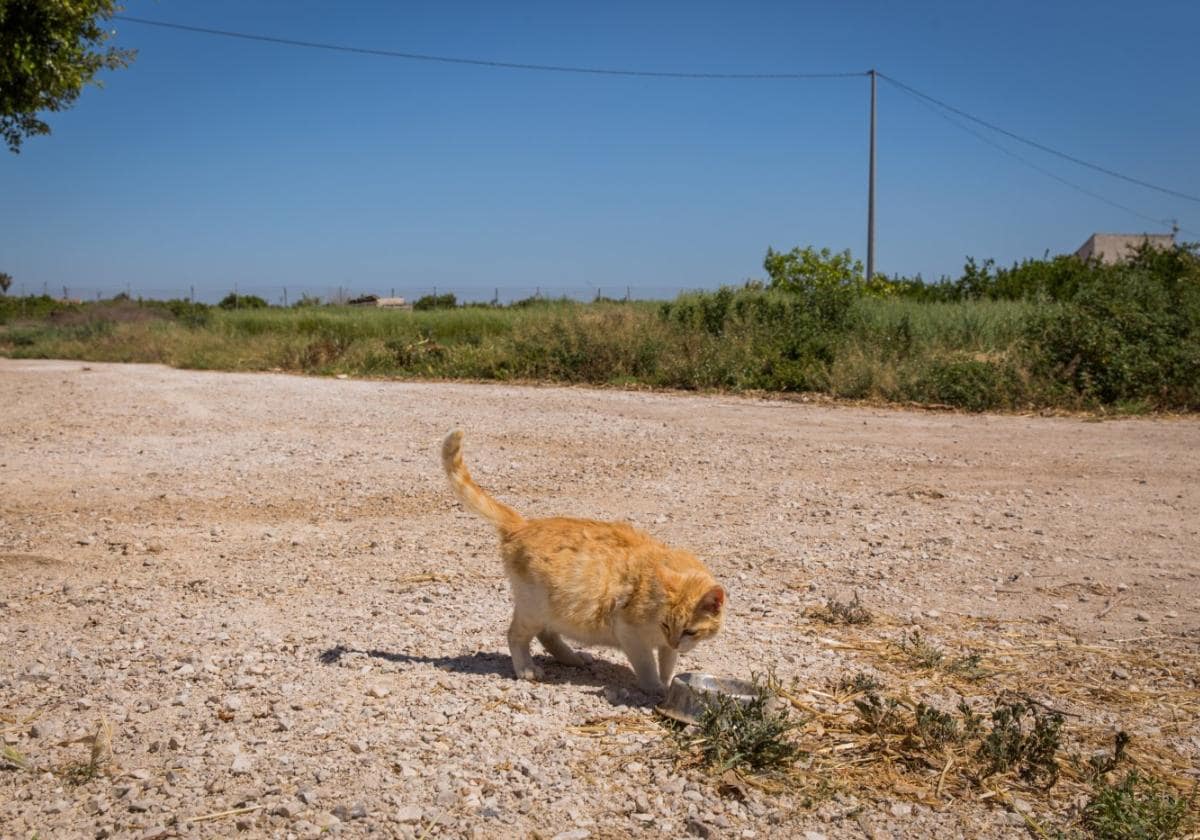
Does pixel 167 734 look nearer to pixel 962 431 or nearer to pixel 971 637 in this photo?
pixel 971 637

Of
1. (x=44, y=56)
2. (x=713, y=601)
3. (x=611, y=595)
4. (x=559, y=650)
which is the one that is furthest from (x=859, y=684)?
(x=44, y=56)

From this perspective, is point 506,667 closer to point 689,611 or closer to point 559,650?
point 559,650

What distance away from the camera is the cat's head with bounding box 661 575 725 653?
13.5ft

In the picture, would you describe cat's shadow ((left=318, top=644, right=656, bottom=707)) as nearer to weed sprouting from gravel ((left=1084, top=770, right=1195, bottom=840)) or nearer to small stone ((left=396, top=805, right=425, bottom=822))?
small stone ((left=396, top=805, right=425, bottom=822))

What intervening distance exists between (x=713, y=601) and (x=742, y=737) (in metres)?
0.63

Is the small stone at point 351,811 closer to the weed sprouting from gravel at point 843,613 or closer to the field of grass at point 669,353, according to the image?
the weed sprouting from gravel at point 843,613

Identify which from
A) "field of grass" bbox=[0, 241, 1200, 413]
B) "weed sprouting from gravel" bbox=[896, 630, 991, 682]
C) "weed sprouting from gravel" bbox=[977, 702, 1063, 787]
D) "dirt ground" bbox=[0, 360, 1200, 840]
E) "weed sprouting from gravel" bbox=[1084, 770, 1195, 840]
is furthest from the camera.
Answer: "field of grass" bbox=[0, 241, 1200, 413]

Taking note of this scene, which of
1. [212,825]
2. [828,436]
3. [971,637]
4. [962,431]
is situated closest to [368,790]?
[212,825]

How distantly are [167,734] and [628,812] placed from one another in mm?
1794

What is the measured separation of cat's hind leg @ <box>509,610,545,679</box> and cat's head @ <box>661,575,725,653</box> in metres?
0.64

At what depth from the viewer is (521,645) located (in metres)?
4.52

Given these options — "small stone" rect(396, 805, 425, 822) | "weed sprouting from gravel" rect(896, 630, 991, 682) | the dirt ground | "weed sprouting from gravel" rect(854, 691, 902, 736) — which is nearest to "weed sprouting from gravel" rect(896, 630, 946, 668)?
"weed sprouting from gravel" rect(896, 630, 991, 682)

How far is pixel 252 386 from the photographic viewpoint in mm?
16516

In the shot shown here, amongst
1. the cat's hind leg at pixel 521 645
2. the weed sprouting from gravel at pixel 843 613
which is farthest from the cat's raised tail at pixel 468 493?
the weed sprouting from gravel at pixel 843 613
